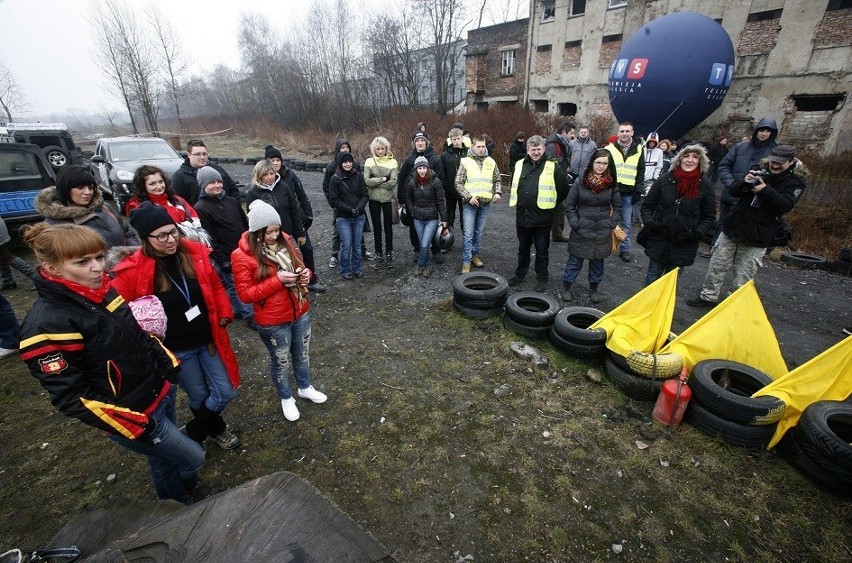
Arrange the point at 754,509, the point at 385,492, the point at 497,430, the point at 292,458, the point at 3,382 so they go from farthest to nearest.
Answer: the point at 3,382 < the point at 497,430 < the point at 292,458 < the point at 385,492 < the point at 754,509

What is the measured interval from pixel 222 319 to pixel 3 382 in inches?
133

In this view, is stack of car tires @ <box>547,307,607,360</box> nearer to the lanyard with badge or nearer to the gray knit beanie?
the gray knit beanie

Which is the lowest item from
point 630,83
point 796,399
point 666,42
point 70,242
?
point 796,399

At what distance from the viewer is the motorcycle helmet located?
602cm

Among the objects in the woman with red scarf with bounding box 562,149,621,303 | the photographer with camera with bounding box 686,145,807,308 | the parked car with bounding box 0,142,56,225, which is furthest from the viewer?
the parked car with bounding box 0,142,56,225

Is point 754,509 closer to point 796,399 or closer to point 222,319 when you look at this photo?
point 796,399

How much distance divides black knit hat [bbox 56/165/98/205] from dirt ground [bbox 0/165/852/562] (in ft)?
6.57

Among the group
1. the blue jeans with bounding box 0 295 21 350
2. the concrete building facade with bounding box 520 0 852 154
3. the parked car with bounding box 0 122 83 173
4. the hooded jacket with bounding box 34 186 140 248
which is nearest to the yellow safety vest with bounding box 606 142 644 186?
the hooded jacket with bounding box 34 186 140 248

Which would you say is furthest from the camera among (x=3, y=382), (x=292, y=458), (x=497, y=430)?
(x=3, y=382)

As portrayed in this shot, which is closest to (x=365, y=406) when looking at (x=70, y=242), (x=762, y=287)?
(x=70, y=242)

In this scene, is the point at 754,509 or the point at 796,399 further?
the point at 796,399

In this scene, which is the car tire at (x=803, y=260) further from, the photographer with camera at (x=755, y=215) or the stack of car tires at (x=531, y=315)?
the stack of car tires at (x=531, y=315)

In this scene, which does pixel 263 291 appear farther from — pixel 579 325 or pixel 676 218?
pixel 676 218

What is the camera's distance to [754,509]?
2.54 meters
